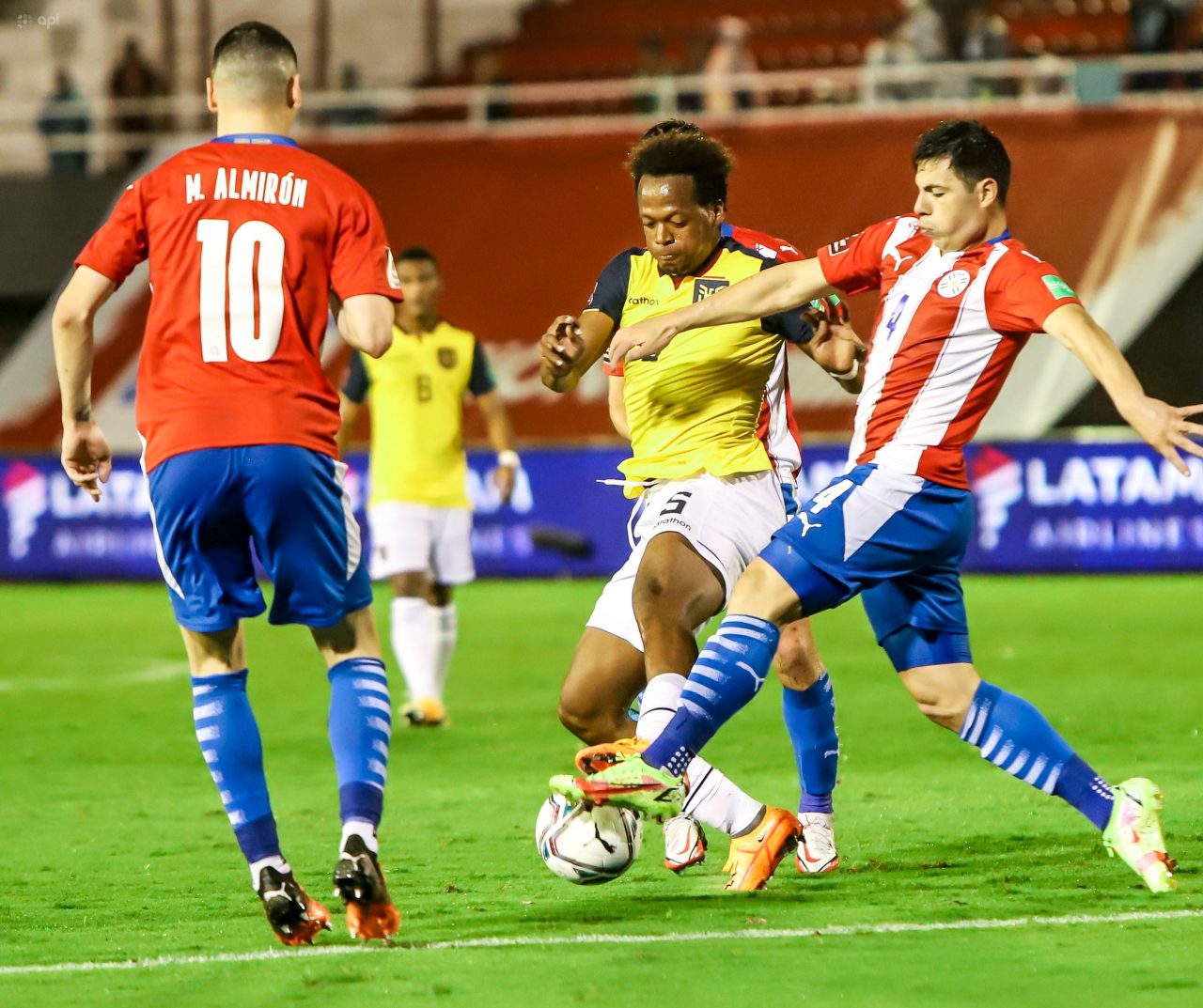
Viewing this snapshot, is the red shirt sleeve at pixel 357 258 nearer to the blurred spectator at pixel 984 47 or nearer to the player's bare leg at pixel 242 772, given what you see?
the player's bare leg at pixel 242 772

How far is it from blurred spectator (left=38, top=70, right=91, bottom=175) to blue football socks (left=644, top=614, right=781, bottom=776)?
1968 cm

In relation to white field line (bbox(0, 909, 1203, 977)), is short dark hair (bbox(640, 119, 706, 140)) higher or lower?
higher

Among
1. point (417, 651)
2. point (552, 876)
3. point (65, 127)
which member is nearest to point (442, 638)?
point (417, 651)

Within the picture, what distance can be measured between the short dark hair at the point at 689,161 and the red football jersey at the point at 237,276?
1157 mm

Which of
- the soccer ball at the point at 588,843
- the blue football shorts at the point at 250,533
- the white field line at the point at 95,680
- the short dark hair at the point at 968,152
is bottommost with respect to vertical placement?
the white field line at the point at 95,680

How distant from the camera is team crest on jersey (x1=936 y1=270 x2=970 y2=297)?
5430mm

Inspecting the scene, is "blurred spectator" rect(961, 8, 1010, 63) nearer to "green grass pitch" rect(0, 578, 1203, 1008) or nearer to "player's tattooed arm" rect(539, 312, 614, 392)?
"green grass pitch" rect(0, 578, 1203, 1008)

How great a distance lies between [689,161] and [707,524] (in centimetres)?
110

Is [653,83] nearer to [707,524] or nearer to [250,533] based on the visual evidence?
[707,524]

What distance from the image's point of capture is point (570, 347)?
18.5ft

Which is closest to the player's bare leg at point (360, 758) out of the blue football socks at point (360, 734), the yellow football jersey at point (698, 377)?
the blue football socks at point (360, 734)

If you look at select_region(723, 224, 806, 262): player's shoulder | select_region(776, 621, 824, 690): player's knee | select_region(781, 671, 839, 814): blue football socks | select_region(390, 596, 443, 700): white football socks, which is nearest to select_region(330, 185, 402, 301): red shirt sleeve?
select_region(723, 224, 806, 262): player's shoulder

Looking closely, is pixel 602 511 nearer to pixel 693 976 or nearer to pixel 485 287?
pixel 485 287

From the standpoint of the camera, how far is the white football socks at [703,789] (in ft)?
18.3
